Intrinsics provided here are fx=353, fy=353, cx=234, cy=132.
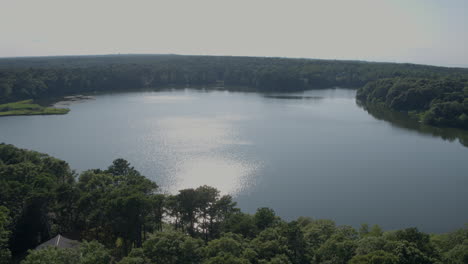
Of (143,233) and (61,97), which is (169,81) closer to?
(61,97)

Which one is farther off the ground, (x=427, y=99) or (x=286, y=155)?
(x=427, y=99)

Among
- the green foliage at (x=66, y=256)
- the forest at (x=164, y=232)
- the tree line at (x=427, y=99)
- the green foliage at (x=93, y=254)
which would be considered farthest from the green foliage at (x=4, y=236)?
the tree line at (x=427, y=99)

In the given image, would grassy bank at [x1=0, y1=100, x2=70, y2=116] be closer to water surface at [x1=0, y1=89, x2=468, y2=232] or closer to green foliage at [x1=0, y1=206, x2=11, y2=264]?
water surface at [x1=0, y1=89, x2=468, y2=232]

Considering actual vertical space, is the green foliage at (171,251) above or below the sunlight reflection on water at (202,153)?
above

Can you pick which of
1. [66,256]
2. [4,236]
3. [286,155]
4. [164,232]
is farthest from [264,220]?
[286,155]

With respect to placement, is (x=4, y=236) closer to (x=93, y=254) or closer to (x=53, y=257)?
(x=53, y=257)

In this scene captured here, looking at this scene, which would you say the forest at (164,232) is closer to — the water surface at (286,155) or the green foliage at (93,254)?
the green foliage at (93,254)

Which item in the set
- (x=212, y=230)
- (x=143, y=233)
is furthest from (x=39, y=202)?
(x=212, y=230)
